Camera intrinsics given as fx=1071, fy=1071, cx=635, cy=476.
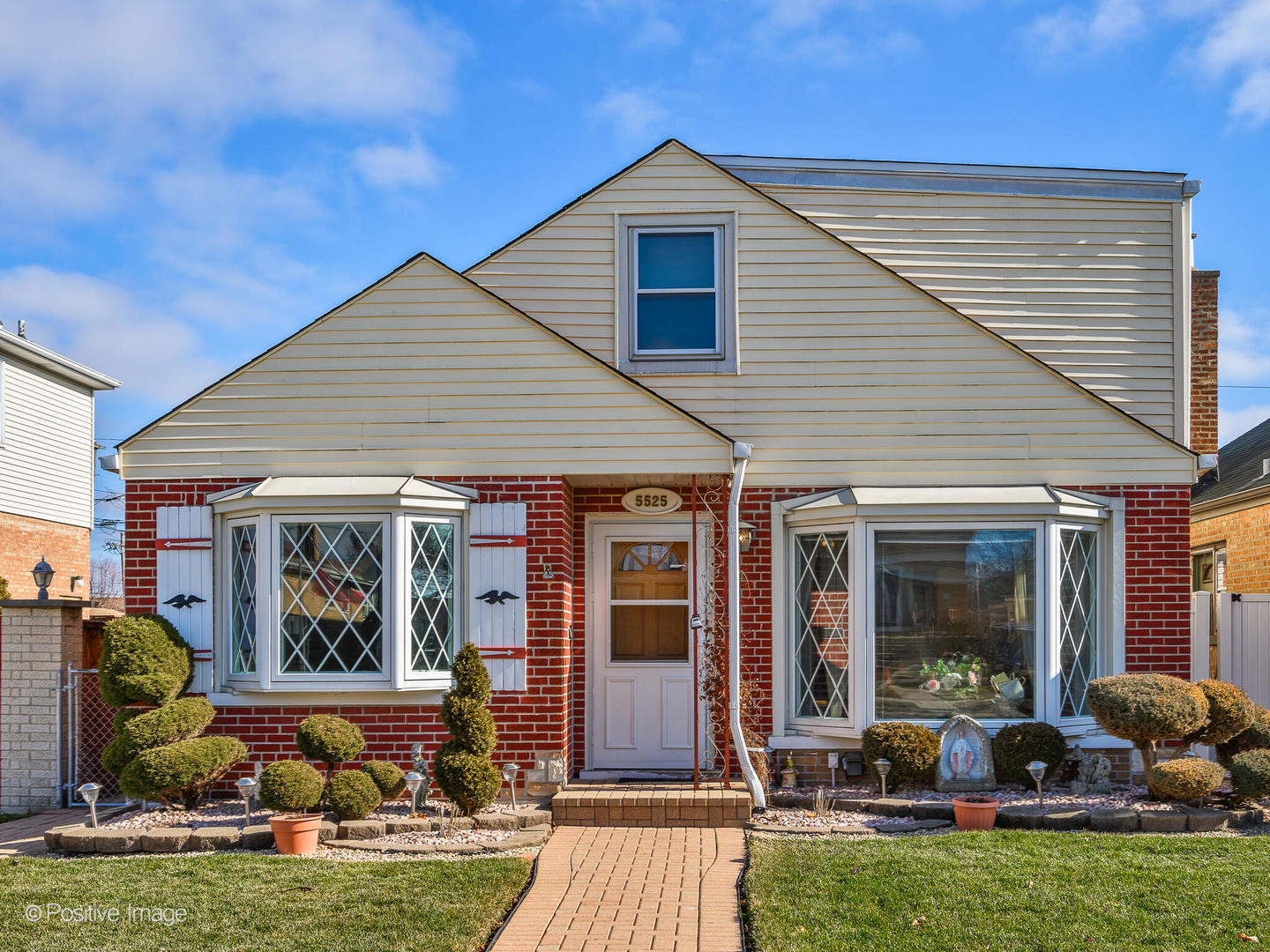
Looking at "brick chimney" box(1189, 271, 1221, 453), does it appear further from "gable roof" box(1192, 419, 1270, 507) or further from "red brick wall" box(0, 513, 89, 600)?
"red brick wall" box(0, 513, 89, 600)

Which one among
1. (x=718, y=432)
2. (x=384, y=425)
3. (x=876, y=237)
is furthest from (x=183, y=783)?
(x=876, y=237)

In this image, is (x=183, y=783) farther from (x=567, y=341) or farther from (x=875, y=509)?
(x=875, y=509)

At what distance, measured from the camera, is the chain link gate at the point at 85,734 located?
30.7ft

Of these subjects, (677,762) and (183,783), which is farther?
(677,762)

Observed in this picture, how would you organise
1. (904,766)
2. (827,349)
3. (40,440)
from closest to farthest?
(904,766)
(827,349)
(40,440)

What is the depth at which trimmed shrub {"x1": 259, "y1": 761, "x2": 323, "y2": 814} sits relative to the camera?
7.64m

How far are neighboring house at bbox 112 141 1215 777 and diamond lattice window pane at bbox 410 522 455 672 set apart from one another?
2 cm

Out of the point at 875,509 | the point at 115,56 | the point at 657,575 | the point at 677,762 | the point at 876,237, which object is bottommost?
the point at 677,762

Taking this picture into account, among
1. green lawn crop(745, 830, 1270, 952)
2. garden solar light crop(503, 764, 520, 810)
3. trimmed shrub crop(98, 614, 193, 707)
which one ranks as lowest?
green lawn crop(745, 830, 1270, 952)

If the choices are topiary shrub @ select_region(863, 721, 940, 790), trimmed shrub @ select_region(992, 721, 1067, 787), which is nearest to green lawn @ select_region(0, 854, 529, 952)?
topiary shrub @ select_region(863, 721, 940, 790)

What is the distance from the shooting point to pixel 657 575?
10.1 m

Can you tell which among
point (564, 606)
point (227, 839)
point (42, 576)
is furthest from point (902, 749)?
point (42, 576)

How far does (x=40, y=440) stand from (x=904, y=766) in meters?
16.2

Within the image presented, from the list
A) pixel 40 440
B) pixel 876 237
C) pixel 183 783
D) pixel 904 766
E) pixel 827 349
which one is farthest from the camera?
pixel 40 440
